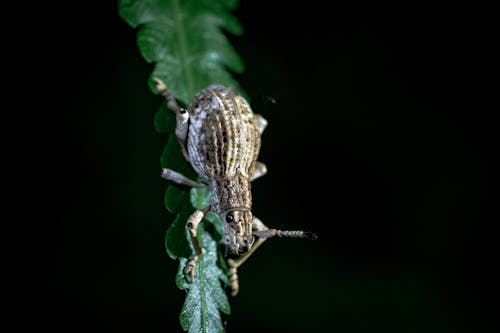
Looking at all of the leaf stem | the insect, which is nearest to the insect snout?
the insect

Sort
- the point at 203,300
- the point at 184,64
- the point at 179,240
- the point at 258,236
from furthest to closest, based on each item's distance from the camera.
A: the point at 258,236, the point at 184,64, the point at 179,240, the point at 203,300

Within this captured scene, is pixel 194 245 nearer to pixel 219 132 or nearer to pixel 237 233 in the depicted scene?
pixel 237 233

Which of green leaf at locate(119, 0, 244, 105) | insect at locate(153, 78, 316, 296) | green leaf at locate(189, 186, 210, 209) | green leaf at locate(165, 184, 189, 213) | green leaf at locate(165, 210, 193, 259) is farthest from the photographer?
green leaf at locate(189, 186, 210, 209)

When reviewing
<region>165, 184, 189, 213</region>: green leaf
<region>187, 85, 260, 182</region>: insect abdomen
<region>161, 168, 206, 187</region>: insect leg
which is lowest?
<region>165, 184, 189, 213</region>: green leaf

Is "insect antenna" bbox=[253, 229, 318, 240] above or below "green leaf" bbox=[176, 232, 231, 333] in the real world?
above

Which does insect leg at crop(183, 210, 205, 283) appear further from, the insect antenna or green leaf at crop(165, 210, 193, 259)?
the insect antenna

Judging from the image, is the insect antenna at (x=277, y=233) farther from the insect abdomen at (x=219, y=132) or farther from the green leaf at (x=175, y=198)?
the green leaf at (x=175, y=198)

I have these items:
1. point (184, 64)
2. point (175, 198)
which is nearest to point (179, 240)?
point (175, 198)
